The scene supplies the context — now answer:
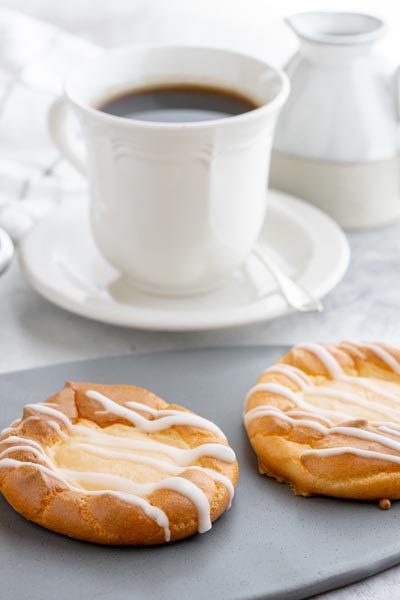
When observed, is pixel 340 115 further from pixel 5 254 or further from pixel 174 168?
pixel 5 254

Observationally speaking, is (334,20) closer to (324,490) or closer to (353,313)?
(353,313)

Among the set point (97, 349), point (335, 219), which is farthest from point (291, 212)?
point (97, 349)

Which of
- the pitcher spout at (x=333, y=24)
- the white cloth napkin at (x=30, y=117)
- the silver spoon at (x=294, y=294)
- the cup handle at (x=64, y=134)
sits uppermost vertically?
the pitcher spout at (x=333, y=24)

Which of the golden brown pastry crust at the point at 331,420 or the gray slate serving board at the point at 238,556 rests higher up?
the golden brown pastry crust at the point at 331,420

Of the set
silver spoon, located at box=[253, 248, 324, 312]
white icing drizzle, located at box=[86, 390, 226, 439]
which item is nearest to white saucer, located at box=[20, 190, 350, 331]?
silver spoon, located at box=[253, 248, 324, 312]

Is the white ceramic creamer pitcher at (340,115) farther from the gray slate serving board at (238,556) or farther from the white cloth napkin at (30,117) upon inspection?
the gray slate serving board at (238,556)

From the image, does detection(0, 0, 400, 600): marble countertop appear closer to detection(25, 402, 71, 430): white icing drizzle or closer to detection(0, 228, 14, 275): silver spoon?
detection(0, 228, 14, 275): silver spoon

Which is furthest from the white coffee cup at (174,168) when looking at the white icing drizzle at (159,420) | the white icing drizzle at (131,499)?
the white icing drizzle at (131,499)
